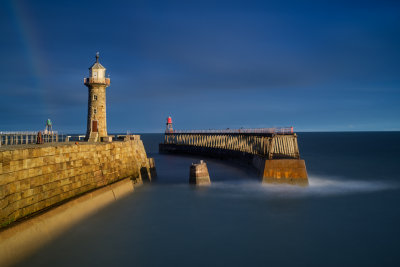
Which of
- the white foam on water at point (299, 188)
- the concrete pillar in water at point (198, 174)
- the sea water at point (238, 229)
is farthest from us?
the concrete pillar in water at point (198, 174)

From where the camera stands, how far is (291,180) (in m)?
19.5

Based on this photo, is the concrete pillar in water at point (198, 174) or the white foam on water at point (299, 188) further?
the concrete pillar in water at point (198, 174)

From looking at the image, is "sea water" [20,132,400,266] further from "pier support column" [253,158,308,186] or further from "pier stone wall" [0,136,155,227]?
"pier stone wall" [0,136,155,227]

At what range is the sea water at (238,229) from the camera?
396 inches

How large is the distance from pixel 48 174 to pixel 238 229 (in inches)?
297

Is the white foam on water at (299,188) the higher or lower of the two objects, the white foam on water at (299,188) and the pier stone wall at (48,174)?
the lower

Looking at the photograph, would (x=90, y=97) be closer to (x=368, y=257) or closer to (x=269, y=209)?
(x=269, y=209)

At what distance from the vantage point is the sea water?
10.1 metres

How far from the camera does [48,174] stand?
1177cm

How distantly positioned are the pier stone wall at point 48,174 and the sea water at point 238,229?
142 centimetres

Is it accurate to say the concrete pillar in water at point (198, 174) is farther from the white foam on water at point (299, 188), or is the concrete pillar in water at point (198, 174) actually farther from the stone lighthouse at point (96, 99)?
the stone lighthouse at point (96, 99)

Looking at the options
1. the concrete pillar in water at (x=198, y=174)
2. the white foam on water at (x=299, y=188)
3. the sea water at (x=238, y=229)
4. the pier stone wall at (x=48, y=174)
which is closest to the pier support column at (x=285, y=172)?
the white foam on water at (x=299, y=188)

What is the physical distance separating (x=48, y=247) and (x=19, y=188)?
205cm

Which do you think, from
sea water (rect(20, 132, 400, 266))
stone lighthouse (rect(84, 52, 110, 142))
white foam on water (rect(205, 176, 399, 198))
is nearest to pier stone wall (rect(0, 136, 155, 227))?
sea water (rect(20, 132, 400, 266))
